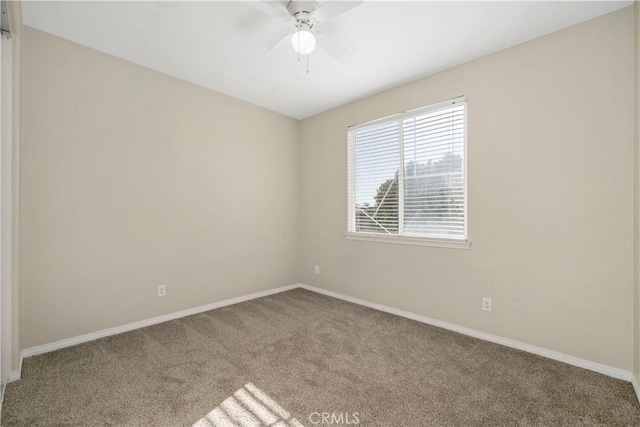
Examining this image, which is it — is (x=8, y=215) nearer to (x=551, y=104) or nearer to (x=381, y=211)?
(x=381, y=211)

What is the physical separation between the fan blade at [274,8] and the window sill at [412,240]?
7.71 feet

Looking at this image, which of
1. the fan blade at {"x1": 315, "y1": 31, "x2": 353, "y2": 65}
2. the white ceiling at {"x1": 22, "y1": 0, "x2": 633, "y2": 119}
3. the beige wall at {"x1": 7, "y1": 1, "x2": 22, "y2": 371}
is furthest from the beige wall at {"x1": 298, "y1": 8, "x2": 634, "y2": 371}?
the beige wall at {"x1": 7, "y1": 1, "x2": 22, "y2": 371}

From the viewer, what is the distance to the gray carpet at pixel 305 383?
1.63 meters

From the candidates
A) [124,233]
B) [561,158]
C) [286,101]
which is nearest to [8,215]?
[124,233]

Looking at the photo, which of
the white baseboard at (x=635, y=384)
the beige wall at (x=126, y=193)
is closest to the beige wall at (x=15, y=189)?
the beige wall at (x=126, y=193)

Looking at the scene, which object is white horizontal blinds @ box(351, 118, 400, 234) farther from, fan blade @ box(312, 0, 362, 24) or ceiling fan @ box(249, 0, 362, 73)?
fan blade @ box(312, 0, 362, 24)

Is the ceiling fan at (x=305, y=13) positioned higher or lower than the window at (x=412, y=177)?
higher

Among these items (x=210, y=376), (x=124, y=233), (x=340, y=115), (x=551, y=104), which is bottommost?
(x=210, y=376)

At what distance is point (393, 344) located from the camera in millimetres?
2525

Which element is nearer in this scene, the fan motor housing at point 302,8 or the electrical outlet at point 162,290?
the fan motor housing at point 302,8

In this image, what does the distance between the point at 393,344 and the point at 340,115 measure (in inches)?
113
